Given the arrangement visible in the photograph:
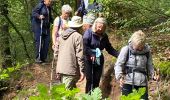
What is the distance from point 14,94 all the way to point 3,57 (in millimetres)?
3518

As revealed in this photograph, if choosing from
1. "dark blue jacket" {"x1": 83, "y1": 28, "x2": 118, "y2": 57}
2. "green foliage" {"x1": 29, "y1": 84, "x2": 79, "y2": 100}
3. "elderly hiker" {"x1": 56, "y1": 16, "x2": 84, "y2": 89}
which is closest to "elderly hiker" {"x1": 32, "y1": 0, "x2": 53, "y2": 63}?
"dark blue jacket" {"x1": 83, "y1": 28, "x2": 118, "y2": 57}

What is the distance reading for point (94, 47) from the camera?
303 inches

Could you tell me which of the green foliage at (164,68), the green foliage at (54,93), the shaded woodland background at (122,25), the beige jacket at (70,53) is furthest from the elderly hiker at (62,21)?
the green foliage at (54,93)

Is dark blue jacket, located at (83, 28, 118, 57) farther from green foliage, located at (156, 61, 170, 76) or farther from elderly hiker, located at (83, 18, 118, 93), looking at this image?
green foliage, located at (156, 61, 170, 76)

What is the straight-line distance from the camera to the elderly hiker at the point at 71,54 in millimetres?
7215

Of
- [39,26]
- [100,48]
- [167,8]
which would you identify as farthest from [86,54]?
[39,26]

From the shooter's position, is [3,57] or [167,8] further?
[3,57]

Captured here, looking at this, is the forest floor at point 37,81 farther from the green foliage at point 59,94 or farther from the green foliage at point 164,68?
the green foliage at point 59,94

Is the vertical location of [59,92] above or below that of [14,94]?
above

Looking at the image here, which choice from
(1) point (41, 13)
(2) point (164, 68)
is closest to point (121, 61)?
(2) point (164, 68)

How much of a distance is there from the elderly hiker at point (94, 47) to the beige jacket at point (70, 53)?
1.18 ft

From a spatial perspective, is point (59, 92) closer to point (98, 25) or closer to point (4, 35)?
point (98, 25)

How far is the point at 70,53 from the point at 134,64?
3.92ft

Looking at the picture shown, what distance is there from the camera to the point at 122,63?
6.66 metres
